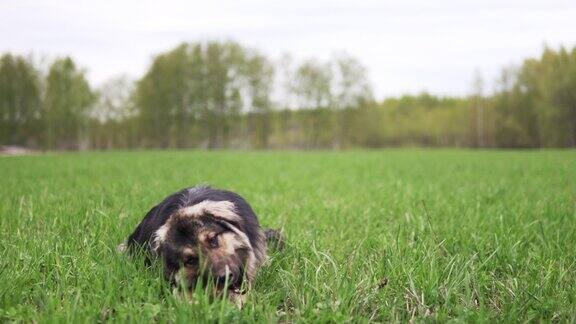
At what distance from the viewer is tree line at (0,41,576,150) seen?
55.8 m

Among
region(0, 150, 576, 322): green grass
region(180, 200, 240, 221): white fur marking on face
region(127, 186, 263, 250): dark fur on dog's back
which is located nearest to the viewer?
region(0, 150, 576, 322): green grass

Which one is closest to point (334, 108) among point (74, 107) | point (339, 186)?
point (74, 107)

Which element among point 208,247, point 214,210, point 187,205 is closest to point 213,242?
point 208,247

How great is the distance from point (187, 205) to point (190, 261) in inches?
23.3

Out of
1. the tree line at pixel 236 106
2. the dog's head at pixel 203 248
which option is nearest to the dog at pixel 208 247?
the dog's head at pixel 203 248

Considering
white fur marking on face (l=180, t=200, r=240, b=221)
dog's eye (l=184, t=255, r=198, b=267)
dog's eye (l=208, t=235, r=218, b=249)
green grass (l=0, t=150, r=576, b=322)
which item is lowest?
green grass (l=0, t=150, r=576, b=322)

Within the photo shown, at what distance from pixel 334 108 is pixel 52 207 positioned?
65216mm

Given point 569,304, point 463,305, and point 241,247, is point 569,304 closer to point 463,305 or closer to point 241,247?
point 463,305

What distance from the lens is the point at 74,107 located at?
56562 millimetres

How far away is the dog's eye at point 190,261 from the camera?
2463 mm

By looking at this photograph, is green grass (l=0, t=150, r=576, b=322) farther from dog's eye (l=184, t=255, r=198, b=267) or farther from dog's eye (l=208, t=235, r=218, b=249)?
dog's eye (l=208, t=235, r=218, b=249)

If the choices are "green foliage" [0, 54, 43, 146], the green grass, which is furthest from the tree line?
the green grass

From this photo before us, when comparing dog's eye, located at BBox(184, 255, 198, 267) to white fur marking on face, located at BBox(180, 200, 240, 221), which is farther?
white fur marking on face, located at BBox(180, 200, 240, 221)

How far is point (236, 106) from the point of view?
61.5 meters
